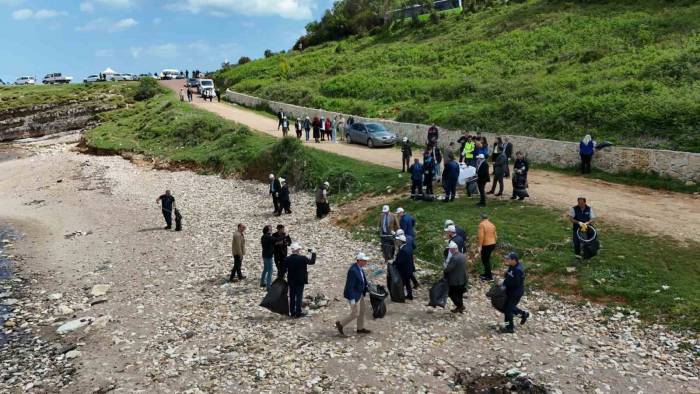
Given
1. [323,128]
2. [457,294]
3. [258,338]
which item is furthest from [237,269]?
[323,128]

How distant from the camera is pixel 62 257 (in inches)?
900

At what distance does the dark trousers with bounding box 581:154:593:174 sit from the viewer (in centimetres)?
2456

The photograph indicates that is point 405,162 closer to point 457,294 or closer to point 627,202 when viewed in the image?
point 627,202

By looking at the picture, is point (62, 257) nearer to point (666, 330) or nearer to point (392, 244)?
point (392, 244)

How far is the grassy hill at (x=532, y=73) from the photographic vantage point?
27484 mm

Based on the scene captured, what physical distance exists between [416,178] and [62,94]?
81.9 metres

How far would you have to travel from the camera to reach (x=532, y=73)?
4100cm

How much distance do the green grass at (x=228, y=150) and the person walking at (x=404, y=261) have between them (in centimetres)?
1105

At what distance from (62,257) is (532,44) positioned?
41935 millimetres

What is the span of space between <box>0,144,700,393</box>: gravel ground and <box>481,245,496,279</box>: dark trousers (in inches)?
21.1

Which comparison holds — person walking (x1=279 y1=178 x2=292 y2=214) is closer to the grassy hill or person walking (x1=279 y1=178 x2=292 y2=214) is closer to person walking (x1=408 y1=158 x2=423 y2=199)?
person walking (x1=408 y1=158 x2=423 y2=199)

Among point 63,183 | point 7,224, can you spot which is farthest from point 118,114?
point 7,224

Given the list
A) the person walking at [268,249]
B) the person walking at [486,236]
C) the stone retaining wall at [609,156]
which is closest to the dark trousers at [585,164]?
the stone retaining wall at [609,156]

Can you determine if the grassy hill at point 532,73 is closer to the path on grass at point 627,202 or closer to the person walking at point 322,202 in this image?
the path on grass at point 627,202
